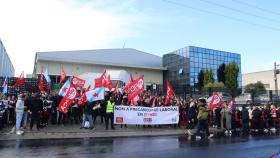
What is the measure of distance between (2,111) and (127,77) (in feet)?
55.8

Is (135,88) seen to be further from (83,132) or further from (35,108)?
(35,108)

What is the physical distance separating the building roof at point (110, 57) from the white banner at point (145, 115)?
79.8 ft

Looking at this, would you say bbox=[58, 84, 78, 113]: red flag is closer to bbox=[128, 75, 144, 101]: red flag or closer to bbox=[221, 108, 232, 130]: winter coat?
bbox=[128, 75, 144, 101]: red flag

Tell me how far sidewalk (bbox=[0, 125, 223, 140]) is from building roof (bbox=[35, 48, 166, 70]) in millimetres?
24477

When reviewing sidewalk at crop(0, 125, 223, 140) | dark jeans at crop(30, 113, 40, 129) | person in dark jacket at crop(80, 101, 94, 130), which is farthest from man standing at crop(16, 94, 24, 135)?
person in dark jacket at crop(80, 101, 94, 130)

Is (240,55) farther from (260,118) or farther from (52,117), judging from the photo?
(52,117)

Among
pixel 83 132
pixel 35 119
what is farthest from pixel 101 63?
pixel 35 119

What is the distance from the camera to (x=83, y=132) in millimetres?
16172

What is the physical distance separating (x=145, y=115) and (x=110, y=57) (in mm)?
30086

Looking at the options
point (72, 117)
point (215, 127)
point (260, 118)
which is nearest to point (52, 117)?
point (72, 117)

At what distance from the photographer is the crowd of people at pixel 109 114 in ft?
50.8

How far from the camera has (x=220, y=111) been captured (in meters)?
20.3

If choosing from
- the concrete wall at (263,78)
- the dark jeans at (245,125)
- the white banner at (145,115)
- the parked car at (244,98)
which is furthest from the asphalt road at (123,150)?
the concrete wall at (263,78)

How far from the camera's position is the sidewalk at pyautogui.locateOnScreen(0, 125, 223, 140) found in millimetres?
14471
